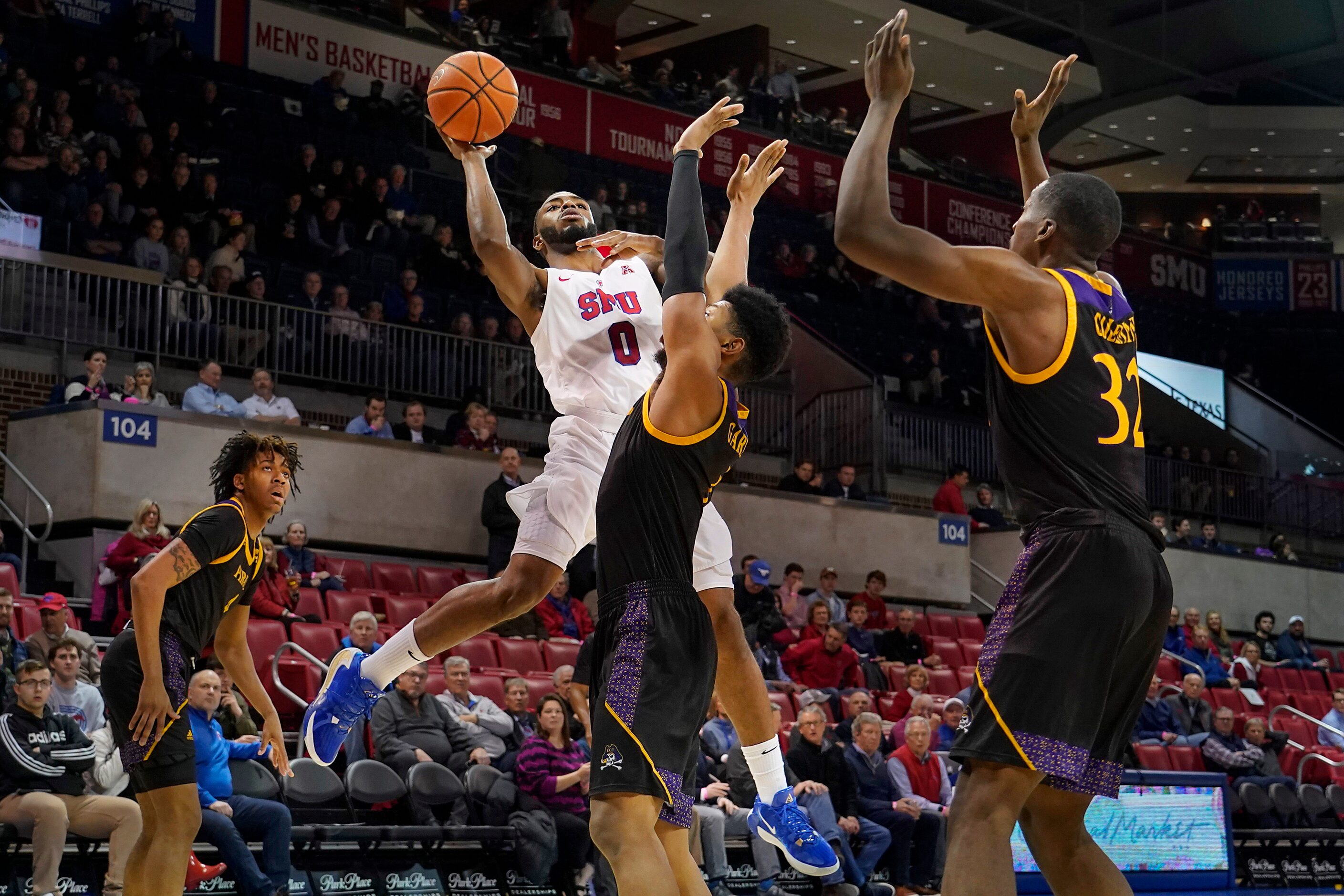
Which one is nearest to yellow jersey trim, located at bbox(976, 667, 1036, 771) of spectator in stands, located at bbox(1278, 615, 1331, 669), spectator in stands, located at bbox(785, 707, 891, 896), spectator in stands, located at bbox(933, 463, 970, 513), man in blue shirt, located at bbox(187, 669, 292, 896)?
man in blue shirt, located at bbox(187, 669, 292, 896)

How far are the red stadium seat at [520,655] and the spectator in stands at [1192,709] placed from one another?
6.72 meters

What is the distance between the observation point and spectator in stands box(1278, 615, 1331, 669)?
20.5 metres

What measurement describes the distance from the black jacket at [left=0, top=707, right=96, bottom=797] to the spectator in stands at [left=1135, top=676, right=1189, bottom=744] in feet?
34.0

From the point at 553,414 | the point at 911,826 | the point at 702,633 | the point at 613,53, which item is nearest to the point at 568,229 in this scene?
the point at 702,633

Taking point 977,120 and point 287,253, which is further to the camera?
A: point 977,120

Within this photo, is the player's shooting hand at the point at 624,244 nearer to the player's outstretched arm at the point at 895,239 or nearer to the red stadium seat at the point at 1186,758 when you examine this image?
the player's outstretched arm at the point at 895,239

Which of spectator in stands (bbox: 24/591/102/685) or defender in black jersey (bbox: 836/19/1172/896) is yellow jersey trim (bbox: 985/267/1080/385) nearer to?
defender in black jersey (bbox: 836/19/1172/896)

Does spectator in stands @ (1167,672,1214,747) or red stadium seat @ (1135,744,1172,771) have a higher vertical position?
spectator in stands @ (1167,672,1214,747)

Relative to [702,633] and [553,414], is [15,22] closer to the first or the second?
[553,414]

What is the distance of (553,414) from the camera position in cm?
1761

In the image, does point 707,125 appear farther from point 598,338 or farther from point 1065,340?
point 1065,340

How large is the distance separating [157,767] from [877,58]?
144 inches

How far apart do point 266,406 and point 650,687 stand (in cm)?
1116

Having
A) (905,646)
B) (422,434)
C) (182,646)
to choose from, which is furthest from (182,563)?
(905,646)
